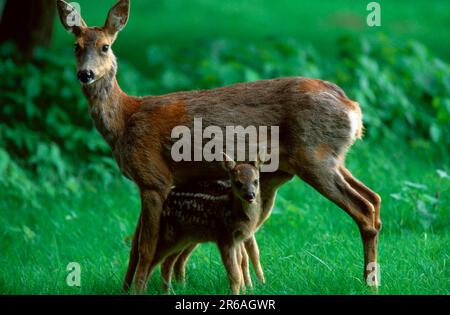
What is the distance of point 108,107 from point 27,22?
4685 millimetres

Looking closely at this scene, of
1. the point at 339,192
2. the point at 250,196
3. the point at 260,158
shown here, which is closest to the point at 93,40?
the point at 260,158

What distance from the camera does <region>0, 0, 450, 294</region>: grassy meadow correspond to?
21.7 ft

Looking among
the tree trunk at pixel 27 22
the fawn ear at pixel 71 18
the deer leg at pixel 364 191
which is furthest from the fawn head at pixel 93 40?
the tree trunk at pixel 27 22

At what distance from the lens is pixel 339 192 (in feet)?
20.2

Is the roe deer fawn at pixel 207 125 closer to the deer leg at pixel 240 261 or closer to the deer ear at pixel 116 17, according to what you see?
the deer ear at pixel 116 17

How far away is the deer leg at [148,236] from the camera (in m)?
6.38

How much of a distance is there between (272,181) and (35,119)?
4.85 metres

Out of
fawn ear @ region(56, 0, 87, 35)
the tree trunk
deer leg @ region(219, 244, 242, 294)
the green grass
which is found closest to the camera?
deer leg @ region(219, 244, 242, 294)

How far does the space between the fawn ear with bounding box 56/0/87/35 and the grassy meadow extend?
1785 millimetres

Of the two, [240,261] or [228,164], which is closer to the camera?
[228,164]

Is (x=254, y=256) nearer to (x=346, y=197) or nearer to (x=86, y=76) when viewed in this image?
(x=346, y=197)

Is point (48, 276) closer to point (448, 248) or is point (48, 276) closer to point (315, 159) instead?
point (315, 159)

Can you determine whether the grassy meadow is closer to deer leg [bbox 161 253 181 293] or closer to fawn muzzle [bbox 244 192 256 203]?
deer leg [bbox 161 253 181 293]

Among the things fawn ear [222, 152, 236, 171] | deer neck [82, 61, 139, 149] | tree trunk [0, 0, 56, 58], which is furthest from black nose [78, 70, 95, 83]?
tree trunk [0, 0, 56, 58]
